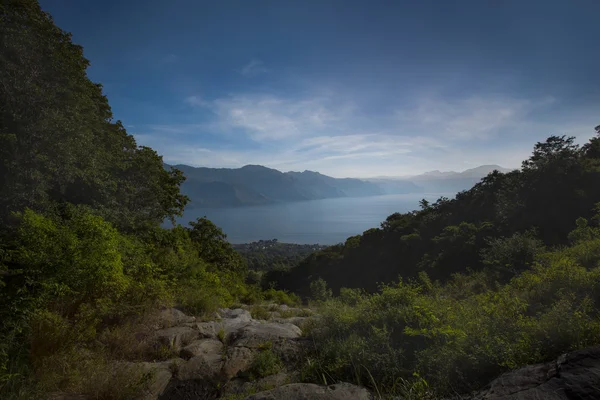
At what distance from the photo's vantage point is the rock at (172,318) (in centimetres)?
515

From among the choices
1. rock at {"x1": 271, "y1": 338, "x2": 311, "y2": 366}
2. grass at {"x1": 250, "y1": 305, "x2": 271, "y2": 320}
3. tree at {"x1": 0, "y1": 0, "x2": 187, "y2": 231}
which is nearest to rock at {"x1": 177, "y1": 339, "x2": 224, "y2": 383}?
rock at {"x1": 271, "y1": 338, "x2": 311, "y2": 366}

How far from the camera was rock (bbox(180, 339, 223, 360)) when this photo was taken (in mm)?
4242

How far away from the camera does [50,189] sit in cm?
674

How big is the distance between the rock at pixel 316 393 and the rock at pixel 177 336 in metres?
2.21

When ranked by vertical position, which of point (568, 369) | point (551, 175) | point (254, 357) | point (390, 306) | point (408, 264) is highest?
point (551, 175)

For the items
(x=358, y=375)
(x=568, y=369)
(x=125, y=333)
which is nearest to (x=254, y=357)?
(x=358, y=375)

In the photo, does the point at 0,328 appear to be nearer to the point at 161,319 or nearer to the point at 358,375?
the point at 161,319

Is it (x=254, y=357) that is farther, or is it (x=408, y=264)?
(x=408, y=264)

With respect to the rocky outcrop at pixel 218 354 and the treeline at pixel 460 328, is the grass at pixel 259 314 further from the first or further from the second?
the treeline at pixel 460 328

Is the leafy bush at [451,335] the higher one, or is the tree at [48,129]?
the tree at [48,129]

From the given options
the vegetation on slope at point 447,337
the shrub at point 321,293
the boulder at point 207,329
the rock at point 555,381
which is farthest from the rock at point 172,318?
the rock at point 555,381

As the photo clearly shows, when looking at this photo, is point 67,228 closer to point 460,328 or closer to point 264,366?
point 264,366

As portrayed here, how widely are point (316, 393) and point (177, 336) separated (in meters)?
3.10

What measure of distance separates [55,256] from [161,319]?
2.40 m
